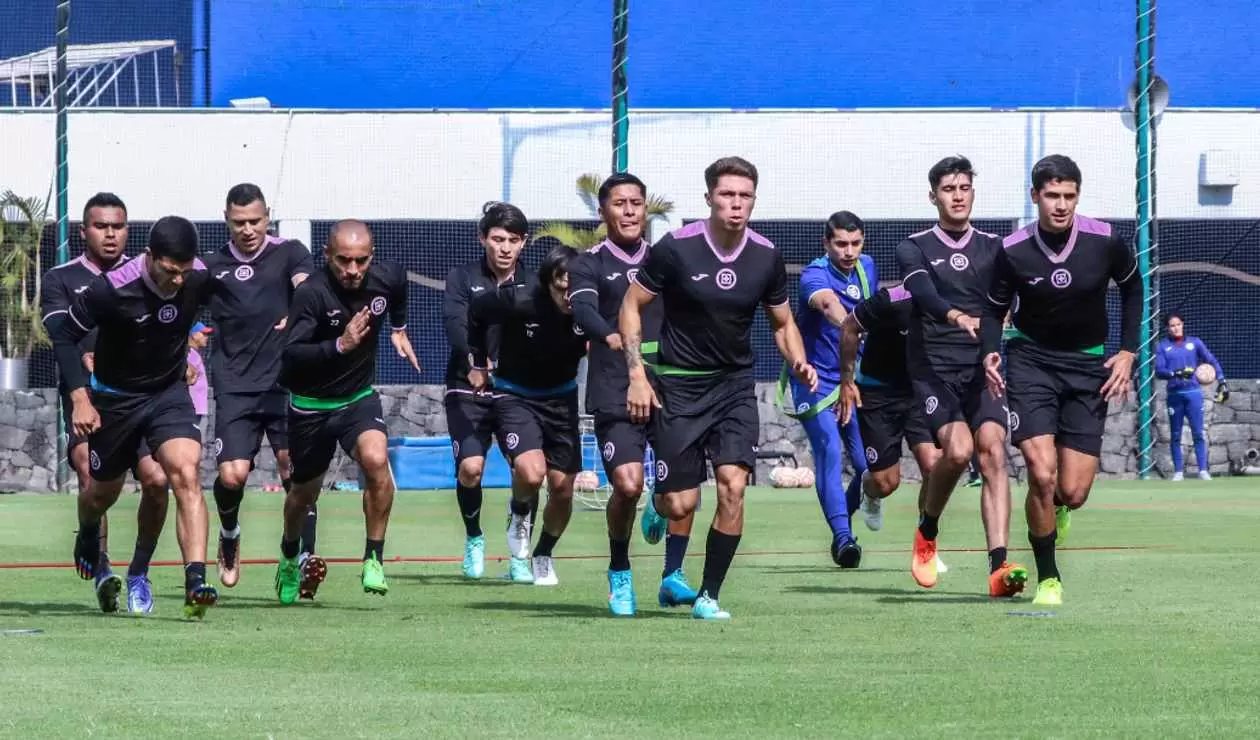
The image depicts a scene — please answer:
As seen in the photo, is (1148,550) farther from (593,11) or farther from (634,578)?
(593,11)

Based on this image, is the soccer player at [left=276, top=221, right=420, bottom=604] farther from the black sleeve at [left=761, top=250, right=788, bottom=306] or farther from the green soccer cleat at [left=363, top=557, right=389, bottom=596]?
the black sleeve at [left=761, top=250, right=788, bottom=306]

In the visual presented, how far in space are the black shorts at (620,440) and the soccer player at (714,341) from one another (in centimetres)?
58

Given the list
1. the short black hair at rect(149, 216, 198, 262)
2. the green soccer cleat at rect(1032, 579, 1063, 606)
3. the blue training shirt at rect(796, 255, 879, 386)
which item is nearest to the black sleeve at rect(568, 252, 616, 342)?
the short black hair at rect(149, 216, 198, 262)

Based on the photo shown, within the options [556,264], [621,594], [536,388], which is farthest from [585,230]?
[621,594]

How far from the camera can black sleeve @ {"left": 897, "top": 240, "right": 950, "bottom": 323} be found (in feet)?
38.9

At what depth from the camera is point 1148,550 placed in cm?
1487

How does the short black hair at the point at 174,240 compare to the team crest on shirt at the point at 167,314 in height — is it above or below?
above

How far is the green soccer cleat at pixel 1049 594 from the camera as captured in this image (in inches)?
418

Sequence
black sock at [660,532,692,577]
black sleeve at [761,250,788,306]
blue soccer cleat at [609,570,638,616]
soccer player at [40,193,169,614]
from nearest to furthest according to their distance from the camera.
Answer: black sleeve at [761,250,788,306], blue soccer cleat at [609,570,638,616], black sock at [660,532,692,577], soccer player at [40,193,169,614]

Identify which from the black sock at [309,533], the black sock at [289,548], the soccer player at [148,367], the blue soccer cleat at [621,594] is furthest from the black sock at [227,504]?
the blue soccer cleat at [621,594]

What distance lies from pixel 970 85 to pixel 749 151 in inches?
195

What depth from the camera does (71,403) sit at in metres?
10.6

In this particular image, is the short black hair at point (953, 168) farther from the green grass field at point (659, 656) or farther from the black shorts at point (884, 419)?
the green grass field at point (659, 656)

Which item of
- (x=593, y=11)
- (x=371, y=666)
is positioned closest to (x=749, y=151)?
(x=593, y=11)
